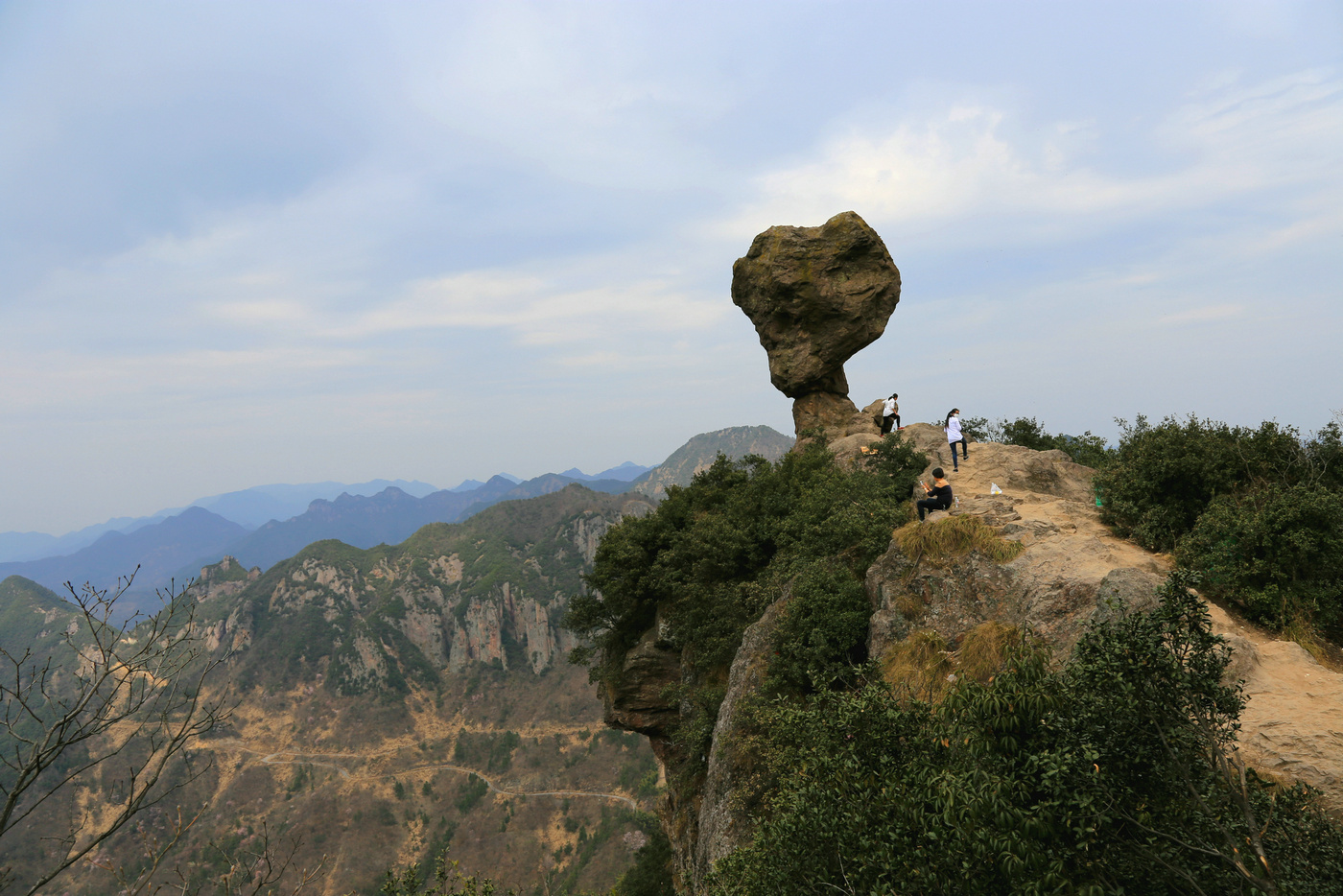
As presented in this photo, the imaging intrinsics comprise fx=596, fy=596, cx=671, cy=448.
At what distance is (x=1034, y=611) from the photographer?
38.0ft

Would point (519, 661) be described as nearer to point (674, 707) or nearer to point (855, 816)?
point (674, 707)

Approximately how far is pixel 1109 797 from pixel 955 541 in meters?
9.10

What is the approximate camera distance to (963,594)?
13.3 m

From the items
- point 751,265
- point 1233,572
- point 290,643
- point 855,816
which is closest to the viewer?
point 855,816

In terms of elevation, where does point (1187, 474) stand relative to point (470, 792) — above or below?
above

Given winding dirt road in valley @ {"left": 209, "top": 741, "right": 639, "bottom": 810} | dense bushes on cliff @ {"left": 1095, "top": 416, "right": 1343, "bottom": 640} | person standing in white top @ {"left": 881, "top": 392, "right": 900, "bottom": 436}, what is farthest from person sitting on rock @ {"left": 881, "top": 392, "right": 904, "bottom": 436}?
winding dirt road in valley @ {"left": 209, "top": 741, "right": 639, "bottom": 810}

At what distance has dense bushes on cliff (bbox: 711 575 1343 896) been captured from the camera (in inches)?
205

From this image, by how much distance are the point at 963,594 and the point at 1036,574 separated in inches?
61.6

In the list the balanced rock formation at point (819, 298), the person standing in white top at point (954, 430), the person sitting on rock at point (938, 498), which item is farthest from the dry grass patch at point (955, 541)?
the balanced rock formation at point (819, 298)

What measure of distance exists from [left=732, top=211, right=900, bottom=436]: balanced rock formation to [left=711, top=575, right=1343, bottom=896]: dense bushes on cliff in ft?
83.5

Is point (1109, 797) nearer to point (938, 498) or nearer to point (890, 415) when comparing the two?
point (938, 498)

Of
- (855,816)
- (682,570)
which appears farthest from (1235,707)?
(682,570)

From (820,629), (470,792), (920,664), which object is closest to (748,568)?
(820,629)

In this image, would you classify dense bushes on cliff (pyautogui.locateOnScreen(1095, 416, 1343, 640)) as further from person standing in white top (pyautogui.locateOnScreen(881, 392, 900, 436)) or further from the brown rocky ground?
person standing in white top (pyautogui.locateOnScreen(881, 392, 900, 436))
